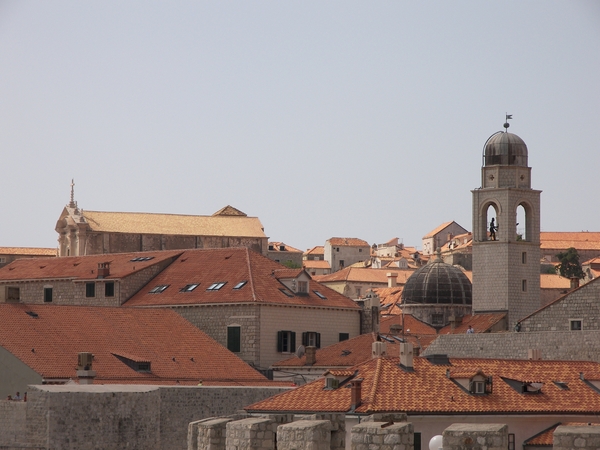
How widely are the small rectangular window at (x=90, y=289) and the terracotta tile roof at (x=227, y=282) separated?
2.15 meters

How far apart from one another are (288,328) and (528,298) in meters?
20.5

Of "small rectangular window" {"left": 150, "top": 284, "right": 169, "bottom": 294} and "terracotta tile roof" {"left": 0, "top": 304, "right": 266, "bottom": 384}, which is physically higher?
"small rectangular window" {"left": 150, "top": 284, "right": 169, "bottom": 294}

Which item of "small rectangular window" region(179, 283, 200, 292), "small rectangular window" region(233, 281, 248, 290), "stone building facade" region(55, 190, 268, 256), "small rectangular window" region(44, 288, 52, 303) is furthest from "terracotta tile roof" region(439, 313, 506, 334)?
"stone building facade" region(55, 190, 268, 256)

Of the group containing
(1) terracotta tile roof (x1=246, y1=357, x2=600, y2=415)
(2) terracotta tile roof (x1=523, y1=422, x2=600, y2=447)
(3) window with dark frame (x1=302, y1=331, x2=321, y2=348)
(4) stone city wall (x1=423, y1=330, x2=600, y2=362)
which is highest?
(3) window with dark frame (x1=302, y1=331, x2=321, y2=348)

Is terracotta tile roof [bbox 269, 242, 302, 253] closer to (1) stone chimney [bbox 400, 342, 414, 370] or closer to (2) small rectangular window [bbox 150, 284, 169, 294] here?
(2) small rectangular window [bbox 150, 284, 169, 294]

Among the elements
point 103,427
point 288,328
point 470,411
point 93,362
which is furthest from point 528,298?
point 103,427

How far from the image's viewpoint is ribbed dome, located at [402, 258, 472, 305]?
3469 inches

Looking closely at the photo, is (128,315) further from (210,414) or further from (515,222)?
(515,222)

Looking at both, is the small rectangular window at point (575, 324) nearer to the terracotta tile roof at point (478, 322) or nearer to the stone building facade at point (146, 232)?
the terracotta tile roof at point (478, 322)

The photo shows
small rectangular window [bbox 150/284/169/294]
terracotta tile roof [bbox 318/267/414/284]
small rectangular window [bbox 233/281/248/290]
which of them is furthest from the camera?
terracotta tile roof [bbox 318/267/414/284]

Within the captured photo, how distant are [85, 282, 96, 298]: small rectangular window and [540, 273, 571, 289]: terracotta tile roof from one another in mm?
83824

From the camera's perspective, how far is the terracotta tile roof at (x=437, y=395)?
38.5m

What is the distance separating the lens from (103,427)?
3531 centimetres

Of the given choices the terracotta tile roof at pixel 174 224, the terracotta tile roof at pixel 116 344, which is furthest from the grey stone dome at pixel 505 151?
the terracotta tile roof at pixel 174 224
